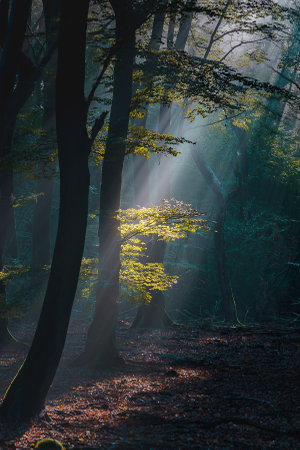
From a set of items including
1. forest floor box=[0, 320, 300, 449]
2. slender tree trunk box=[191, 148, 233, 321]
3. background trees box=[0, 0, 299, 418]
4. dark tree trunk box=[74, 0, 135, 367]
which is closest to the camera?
forest floor box=[0, 320, 300, 449]

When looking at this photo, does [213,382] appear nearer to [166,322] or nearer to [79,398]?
[79,398]

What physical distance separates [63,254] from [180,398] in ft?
9.74

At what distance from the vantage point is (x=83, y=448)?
5.11 metres

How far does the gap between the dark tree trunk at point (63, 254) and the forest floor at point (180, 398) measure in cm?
41

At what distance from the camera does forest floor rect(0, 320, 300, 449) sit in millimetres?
5246

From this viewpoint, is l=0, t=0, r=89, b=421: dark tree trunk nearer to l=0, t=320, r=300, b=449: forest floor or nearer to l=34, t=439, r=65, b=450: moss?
l=0, t=320, r=300, b=449: forest floor

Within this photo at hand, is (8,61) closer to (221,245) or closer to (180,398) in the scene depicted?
(180,398)

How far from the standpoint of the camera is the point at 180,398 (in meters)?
6.74

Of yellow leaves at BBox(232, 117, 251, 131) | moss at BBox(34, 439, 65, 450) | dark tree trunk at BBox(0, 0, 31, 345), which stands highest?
yellow leaves at BBox(232, 117, 251, 131)

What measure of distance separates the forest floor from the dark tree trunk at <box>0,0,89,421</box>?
1.35ft

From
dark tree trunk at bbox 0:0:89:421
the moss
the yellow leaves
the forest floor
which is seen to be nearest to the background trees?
dark tree trunk at bbox 0:0:89:421

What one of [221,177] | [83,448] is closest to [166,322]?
[83,448]

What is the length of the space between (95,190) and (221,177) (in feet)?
20.4

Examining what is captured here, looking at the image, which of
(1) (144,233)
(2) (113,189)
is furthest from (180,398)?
(2) (113,189)
